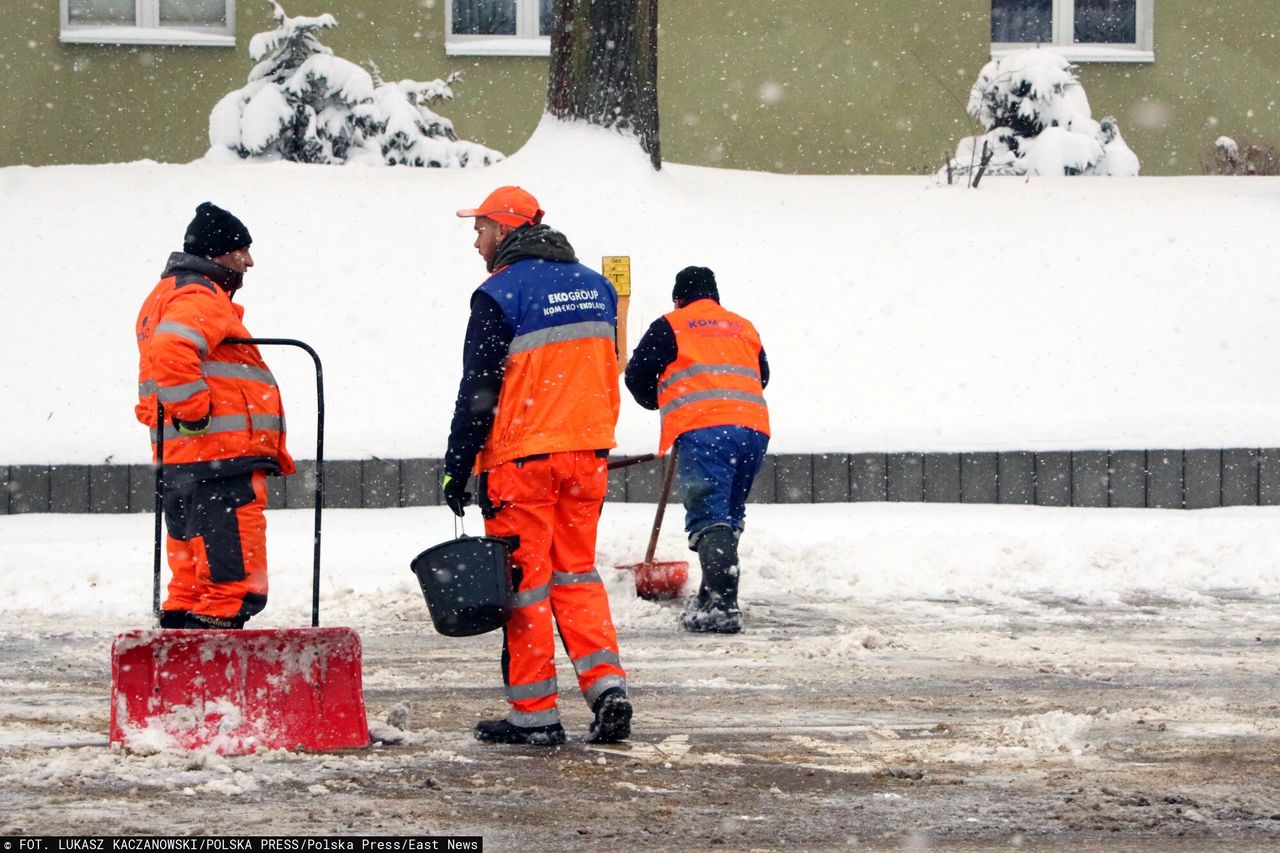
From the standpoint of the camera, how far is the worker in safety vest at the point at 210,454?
6.46 meters

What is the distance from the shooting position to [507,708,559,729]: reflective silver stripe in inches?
238

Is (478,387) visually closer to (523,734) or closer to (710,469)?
(523,734)

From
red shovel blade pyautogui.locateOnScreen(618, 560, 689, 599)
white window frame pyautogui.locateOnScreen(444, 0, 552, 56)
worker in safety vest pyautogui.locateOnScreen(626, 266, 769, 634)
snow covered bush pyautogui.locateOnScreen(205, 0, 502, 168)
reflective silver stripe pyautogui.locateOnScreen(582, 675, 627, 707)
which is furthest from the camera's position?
white window frame pyautogui.locateOnScreen(444, 0, 552, 56)

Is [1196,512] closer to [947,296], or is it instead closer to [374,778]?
[947,296]

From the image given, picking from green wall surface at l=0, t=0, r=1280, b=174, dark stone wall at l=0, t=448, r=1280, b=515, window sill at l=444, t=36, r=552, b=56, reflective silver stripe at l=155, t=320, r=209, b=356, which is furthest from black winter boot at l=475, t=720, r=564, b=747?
window sill at l=444, t=36, r=552, b=56

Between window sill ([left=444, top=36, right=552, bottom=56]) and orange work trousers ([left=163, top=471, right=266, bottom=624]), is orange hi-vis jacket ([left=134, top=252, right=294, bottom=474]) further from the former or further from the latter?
window sill ([left=444, top=36, right=552, bottom=56])

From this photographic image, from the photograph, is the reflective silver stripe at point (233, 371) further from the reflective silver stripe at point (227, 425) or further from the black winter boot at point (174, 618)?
the black winter boot at point (174, 618)

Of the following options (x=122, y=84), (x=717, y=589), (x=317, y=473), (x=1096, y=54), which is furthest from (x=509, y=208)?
(x=1096, y=54)

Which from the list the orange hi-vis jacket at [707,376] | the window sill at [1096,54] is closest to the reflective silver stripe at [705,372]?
the orange hi-vis jacket at [707,376]

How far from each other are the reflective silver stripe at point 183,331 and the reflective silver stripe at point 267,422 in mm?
353

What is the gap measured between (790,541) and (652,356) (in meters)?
2.15

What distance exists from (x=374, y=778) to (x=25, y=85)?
49.3ft

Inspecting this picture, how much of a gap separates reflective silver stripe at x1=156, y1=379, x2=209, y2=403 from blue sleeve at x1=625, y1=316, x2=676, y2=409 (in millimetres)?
2870

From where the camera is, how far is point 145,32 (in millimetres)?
18906
